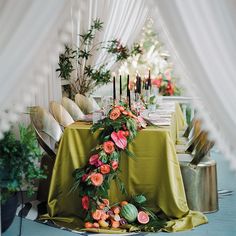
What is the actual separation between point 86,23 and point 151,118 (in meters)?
1.47

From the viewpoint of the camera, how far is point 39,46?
149 centimetres

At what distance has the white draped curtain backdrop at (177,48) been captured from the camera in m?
1.37

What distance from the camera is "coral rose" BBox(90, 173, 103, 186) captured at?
270 cm

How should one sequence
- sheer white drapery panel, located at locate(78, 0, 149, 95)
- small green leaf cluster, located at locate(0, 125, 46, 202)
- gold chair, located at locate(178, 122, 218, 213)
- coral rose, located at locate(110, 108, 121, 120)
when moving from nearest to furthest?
small green leaf cluster, located at locate(0, 125, 46, 202)
coral rose, located at locate(110, 108, 121, 120)
gold chair, located at locate(178, 122, 218, 213)
sheer white drapery panel, located at locate(78, 0, 149, 95)

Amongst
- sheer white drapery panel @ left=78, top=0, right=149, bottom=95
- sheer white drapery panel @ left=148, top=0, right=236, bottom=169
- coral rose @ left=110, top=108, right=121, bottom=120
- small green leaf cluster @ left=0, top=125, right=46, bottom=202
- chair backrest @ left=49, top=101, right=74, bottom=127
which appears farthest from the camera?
sheer white drapery panel @ left=78, top=0, right=149, bottom=95

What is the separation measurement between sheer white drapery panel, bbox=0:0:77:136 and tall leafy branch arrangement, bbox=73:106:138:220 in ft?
4.07

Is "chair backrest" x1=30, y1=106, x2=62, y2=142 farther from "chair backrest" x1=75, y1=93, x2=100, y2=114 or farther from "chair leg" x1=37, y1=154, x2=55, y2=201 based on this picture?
"chair backrest" x1=75, y1=93, x2=100, y2=114

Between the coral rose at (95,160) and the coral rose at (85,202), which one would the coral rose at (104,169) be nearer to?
the coral rose at (95,160)

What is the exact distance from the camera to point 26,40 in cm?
147

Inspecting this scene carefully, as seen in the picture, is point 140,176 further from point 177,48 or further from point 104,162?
point 177,48

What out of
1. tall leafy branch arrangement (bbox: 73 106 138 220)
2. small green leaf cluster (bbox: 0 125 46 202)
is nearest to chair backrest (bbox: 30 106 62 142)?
tall leafy branch arrangement (bbox: 73 106 138 220)

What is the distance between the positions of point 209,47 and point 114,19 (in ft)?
10.5

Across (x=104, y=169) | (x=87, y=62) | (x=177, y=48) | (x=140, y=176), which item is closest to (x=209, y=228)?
(x=140, y=176)

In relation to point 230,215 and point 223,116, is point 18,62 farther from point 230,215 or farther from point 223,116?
point 230,215
